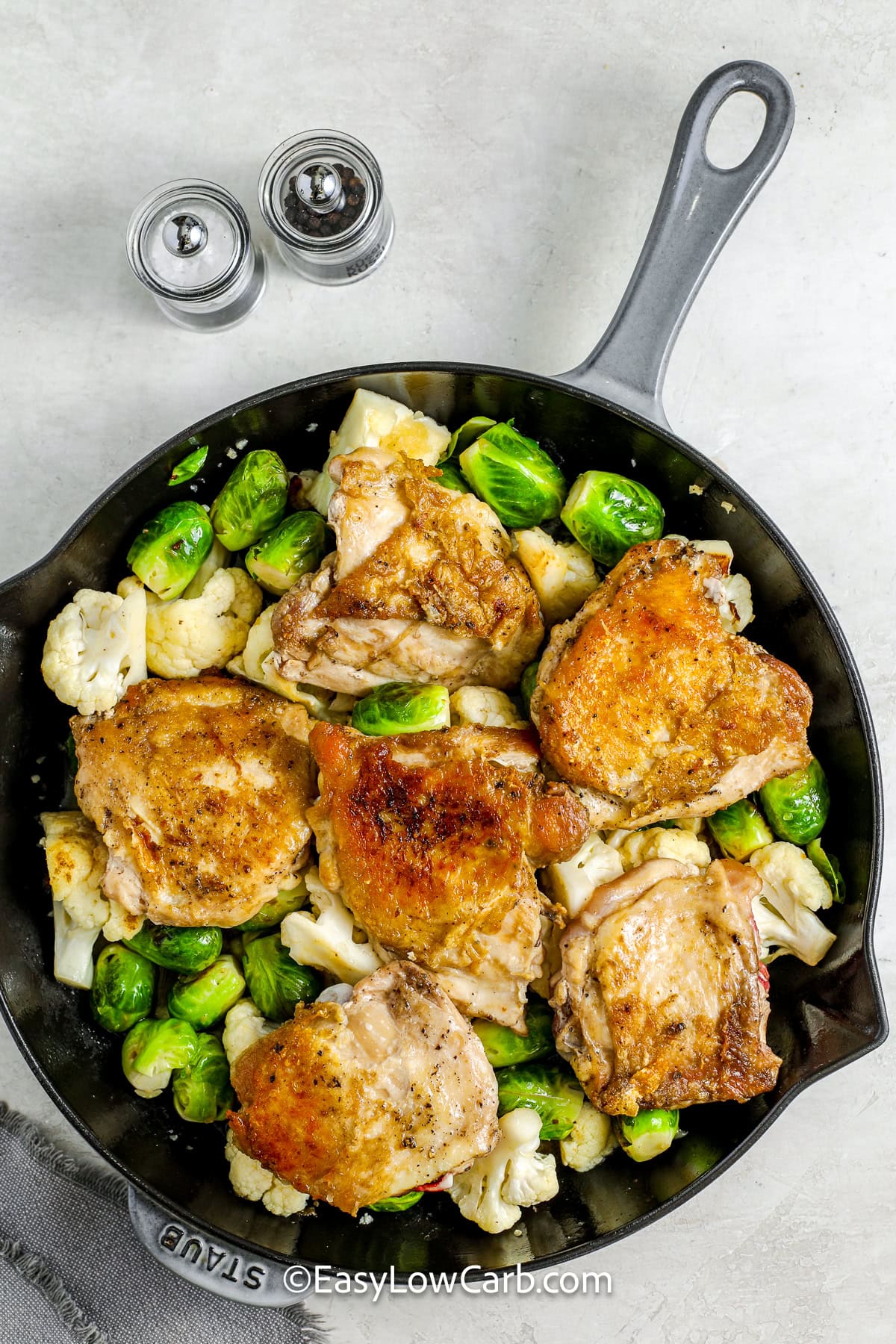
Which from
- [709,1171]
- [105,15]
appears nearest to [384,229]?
[105,15]

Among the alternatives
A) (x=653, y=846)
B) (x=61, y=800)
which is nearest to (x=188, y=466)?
(x=61, y=800)

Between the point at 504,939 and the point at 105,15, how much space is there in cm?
360

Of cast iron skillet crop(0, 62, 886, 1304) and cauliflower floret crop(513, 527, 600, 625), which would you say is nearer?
cast iron skillet crop(0, 62, 886, 1304)

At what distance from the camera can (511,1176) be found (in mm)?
3129

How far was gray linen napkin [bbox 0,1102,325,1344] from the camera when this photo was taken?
3.58 meters

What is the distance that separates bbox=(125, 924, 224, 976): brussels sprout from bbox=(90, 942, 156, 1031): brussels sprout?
4 centimetres

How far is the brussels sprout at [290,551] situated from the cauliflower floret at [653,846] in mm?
1350

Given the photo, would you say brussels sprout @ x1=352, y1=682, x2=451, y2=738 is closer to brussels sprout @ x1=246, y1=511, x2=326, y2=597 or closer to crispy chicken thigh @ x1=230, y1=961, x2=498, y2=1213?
brussels sprout @ x1=246, y1=511, x2=326, y2=597

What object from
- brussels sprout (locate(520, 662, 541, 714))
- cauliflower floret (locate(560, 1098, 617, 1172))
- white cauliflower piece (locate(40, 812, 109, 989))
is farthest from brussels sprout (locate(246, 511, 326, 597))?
cauliflower floret (locate(560, 1098, 617, 1172))

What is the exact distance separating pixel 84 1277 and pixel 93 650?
228 centimetres

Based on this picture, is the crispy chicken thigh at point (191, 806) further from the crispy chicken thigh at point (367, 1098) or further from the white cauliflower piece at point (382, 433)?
the white cauliflower piece at point (382, 433)

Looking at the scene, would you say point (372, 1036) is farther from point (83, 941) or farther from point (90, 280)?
point (90, 280)

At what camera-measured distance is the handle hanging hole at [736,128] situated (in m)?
3.65

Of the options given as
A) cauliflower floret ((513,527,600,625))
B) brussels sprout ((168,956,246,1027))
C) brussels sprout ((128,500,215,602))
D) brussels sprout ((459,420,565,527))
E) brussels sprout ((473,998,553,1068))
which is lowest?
brussels sprout ((168,956,246,1027))
